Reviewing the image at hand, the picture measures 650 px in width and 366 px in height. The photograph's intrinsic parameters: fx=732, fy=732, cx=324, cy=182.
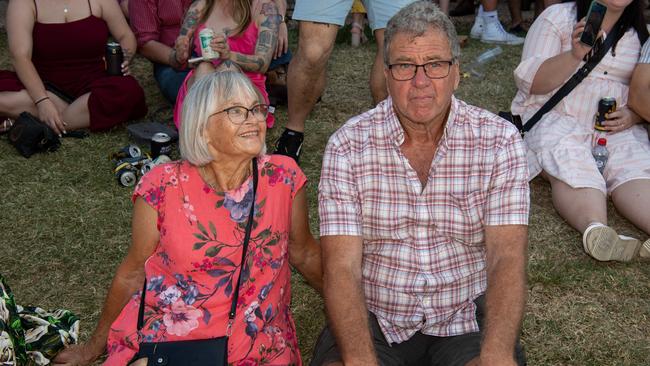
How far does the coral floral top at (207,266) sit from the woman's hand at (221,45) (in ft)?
7.39

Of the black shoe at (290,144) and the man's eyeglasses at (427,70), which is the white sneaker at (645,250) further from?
the black shoe at (290,144)

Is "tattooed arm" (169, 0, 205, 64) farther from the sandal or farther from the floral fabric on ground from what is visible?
the floral fabric on ground

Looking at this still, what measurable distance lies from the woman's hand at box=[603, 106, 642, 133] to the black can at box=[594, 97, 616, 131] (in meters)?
0.02

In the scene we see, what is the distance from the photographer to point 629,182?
13.3ft

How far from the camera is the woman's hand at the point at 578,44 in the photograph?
392 centimetres

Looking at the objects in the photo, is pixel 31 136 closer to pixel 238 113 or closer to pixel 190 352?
pixel 238 113

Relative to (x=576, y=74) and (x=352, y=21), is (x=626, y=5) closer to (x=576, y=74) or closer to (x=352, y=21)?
(x=576, y=74)

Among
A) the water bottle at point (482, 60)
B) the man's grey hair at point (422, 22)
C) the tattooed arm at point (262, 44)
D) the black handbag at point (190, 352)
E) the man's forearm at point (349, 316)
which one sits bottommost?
the water bottle at point (482, 60)

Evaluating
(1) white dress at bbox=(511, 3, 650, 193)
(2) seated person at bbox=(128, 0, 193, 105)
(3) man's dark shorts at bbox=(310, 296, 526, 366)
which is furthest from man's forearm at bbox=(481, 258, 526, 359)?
(2) seated person at bbox=(128, 0, 193, 105)

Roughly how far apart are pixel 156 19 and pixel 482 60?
315cm

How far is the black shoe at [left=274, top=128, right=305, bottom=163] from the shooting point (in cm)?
454

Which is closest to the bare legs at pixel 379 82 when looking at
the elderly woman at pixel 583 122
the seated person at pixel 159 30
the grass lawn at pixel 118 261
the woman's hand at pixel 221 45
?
the grass lawn at pixel 118 261

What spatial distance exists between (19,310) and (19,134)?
2187 mm

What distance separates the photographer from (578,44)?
3.95 metres
